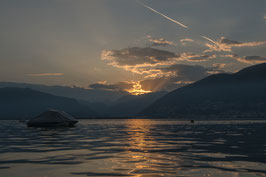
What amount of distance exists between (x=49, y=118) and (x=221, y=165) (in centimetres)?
Answer: 8096

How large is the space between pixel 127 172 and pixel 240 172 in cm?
604

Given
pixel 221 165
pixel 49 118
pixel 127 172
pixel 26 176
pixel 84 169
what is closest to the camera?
pixel 26 176

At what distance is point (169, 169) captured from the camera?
16359 millimetres

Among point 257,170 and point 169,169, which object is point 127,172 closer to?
point 169,169

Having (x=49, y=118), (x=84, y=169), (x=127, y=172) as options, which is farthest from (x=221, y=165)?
(x=49, y=118)

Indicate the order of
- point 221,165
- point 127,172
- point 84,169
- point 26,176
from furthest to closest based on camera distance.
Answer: point 221,165 < point 84,169 < point 127,172 < point 26,176

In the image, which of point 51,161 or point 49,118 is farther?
point 49,118

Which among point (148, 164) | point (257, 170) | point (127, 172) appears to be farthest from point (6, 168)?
point (257, 170)

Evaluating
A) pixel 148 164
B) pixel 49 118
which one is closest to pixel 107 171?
pixel 148 164

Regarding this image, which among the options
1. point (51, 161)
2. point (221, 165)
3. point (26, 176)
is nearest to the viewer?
point (26, 176)

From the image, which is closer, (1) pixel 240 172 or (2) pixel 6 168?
(1) pixel 240 172

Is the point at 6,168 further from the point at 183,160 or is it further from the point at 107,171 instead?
the point at 183,160

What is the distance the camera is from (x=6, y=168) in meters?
16.9

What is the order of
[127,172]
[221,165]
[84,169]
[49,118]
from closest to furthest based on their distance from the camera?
[127,172]
[84,169]
[221,165]
[49,118]
